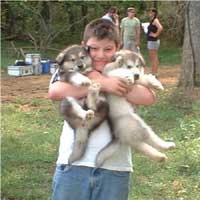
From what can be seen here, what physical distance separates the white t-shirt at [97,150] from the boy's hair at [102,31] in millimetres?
435

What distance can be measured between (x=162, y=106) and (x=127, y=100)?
21.6 ft

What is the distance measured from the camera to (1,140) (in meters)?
7.30

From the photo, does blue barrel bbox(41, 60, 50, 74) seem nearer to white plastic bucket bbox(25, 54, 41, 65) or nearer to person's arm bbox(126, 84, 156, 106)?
white plastic bucket bbox(25, 54, 41, 65)

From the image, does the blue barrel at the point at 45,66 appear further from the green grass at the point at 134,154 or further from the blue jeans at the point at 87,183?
the blue jeans at the point at 87,183

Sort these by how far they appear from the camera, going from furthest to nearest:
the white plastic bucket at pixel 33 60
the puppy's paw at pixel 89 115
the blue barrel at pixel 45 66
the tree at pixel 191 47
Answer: the blue barrel at pixel 45 66 < the white plastic bucket at pixel 33 60 < the tree at pixel 191 47 < the puppy's paw at pixel 89 115

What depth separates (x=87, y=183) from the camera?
2818 mm

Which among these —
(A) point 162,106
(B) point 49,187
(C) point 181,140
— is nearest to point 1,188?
(B) point 49,187

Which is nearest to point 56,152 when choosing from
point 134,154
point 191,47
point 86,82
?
point 134,154

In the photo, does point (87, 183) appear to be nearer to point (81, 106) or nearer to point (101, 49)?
point (81, 106)

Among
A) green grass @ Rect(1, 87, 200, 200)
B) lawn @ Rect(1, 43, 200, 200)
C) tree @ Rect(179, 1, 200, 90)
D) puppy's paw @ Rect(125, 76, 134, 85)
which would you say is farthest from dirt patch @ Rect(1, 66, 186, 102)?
puppy's paw @ Rect(125, 76, 134, 85)

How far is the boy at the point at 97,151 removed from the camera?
2.81 m

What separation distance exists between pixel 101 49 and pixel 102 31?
0.30 feet

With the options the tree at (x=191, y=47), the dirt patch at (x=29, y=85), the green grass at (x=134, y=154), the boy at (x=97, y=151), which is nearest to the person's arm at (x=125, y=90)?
the boy at (x=97, y=151)

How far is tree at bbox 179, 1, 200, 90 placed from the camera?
10203 millimetres
